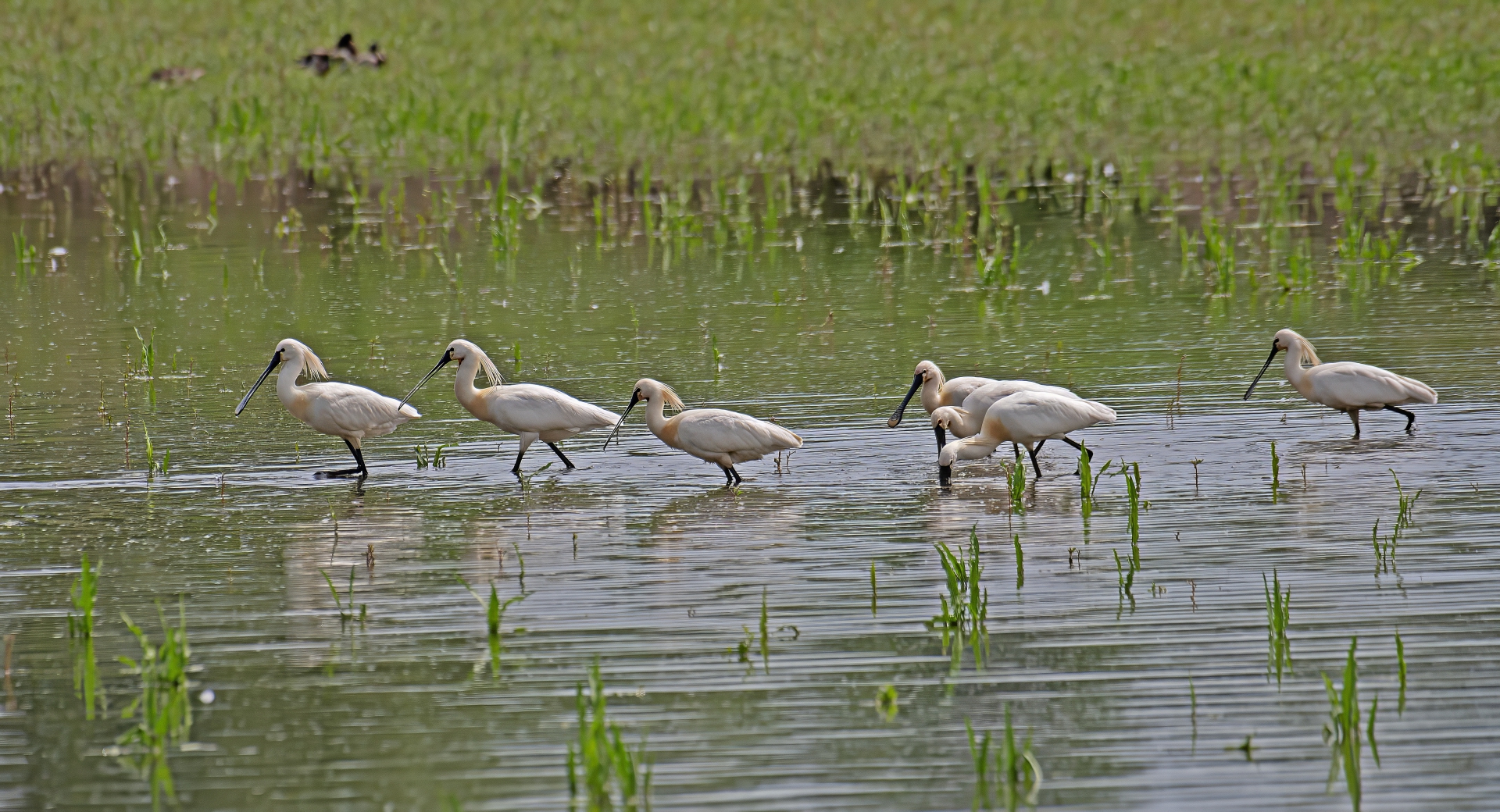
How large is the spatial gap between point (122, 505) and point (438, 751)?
5.00 m

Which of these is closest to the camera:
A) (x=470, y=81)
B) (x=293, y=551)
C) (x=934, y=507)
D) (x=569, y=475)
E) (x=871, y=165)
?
(x=293, y=551)

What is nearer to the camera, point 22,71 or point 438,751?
point 438,751

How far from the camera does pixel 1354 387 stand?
40.6 feet

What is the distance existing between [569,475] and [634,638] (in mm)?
4214

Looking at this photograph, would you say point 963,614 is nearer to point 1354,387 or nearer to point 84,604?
point 84,604

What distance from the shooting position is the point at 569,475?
1227 centimetres

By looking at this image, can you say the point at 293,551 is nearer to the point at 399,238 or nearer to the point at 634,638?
the point at 634,638

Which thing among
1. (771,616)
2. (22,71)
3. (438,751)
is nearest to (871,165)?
(22,71)

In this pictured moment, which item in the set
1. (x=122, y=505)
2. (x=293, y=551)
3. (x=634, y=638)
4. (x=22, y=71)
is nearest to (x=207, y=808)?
(x=634, y=638)

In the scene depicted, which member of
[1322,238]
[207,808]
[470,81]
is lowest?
[207,808]

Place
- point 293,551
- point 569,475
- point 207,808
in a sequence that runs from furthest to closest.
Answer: point 569,475
point 293,551
point 207,808

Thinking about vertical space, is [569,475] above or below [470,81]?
below

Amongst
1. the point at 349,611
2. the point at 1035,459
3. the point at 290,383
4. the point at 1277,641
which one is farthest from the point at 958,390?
the point at 1277,641

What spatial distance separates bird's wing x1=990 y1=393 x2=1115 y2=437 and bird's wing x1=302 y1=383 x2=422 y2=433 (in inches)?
147
